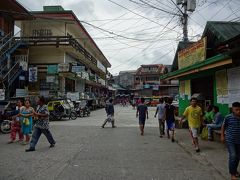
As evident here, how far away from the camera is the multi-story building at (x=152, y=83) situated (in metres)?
71.5

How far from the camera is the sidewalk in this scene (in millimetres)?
Answer: 7219

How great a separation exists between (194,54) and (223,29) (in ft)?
6.54

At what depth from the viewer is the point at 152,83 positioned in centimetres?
7494

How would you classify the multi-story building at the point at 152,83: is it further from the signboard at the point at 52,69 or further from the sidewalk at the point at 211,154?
the sidewalk at the point at 211,154

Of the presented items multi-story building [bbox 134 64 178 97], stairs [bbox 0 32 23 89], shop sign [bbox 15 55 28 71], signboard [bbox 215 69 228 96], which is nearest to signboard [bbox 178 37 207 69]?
signboard [bbox 215 69 228 96]

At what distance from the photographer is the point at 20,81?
1108 inches

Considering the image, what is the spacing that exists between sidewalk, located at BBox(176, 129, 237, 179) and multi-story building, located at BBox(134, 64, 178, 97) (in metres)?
59.9

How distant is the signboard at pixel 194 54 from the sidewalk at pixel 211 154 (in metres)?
3.64

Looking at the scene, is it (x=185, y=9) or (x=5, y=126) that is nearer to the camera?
(x=5, y=126)

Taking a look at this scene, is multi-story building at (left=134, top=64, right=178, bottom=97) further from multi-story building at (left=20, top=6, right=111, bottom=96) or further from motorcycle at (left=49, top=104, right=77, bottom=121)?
motorcycle at (left=49, top=104, right=77, bottom=121)

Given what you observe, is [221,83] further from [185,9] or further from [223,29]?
[185,9]

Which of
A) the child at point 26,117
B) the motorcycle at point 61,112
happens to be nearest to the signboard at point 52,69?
the motorcycle at point 61,112

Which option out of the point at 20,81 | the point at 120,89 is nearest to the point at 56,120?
the point at 20,81

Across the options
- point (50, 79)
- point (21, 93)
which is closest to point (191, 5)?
point (21, 93)
